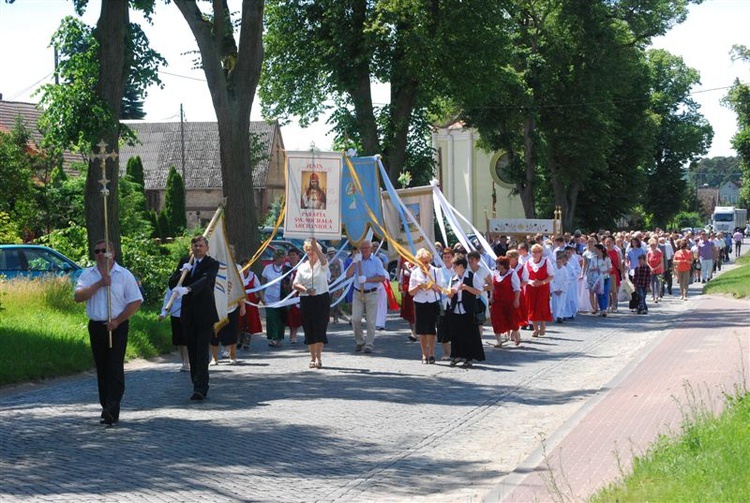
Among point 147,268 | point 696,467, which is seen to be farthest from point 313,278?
point 696,467

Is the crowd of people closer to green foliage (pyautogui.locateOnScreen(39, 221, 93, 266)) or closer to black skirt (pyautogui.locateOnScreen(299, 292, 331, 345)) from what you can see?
black skirt (pyautogui.locateOnScreen(299, 292, 331, 345))

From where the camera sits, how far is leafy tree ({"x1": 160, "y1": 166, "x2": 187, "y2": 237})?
56.8 metres

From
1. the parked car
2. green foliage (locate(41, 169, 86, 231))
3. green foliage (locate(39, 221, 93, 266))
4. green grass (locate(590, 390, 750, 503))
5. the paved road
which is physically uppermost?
green foliage (locate(41, 169, 86, 231))

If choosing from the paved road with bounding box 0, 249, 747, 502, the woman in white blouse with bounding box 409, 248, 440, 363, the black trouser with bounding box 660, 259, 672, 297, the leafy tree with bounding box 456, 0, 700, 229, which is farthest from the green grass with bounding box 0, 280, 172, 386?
the leafy tree with bounding box 456, 0, 700, 229

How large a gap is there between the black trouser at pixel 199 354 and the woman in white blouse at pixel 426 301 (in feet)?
16.0

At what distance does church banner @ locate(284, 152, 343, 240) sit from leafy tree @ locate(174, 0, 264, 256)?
381 cm

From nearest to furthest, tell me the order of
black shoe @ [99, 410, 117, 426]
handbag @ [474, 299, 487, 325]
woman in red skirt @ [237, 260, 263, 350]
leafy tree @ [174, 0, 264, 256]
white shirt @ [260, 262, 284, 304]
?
black shoe @ [99, 410, 117, 426] → handbag @ [474, 299, 487, 325] → woman in red skirt @ [237, 260, 263, 350] → white shirt @ [260, 262, 284, 304] → leafy tree @ [174, 0, 264, 256]

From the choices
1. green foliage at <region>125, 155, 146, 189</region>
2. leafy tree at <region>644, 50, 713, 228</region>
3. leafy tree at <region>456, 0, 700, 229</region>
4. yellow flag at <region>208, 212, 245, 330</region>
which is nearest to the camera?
yellow flag at <region>208, 212, 245, 330</region>

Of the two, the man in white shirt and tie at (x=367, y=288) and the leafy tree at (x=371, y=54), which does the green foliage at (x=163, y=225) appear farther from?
the man in white shirt and tie at (x=367, y=288)

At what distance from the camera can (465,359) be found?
17.5 metres

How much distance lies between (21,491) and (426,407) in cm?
579

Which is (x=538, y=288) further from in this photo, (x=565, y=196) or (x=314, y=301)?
(x=565, y=196)

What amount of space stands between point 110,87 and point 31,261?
6.32 metres

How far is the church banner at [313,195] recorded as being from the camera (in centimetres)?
2130
